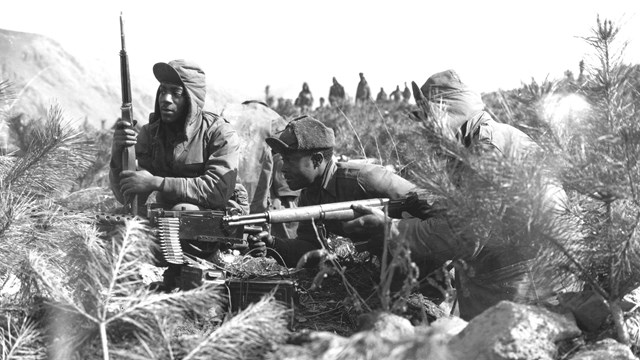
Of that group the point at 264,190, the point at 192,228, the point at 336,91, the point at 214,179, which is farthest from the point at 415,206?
the point at 336,91

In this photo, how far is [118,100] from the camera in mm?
22688

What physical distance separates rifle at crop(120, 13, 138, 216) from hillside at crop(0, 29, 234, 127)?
1351cm

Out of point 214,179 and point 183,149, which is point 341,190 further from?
point 183,149

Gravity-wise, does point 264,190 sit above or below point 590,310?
below

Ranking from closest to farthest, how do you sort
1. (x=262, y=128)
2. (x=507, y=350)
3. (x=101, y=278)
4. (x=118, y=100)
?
(x=507, y=350)
(x=101, y=278)
(x=262, y=128)
(x=118, y=100)

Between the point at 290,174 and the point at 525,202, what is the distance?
2.63m

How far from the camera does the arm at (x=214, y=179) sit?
5871 millimetres

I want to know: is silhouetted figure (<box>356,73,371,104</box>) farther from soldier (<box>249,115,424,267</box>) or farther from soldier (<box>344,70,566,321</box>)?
soldier (<box>344,70,566,321</box>)

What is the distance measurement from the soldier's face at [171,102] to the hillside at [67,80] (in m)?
13.1

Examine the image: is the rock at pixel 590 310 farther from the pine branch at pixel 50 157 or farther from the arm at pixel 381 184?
the pine branch at pixel 50 157

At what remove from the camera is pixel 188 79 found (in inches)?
246

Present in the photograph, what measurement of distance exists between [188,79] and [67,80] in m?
16.3

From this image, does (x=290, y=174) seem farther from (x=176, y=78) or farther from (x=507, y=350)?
(x=507, y=350)

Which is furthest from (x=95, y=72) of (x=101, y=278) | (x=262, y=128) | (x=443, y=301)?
(x=101, y=278)
